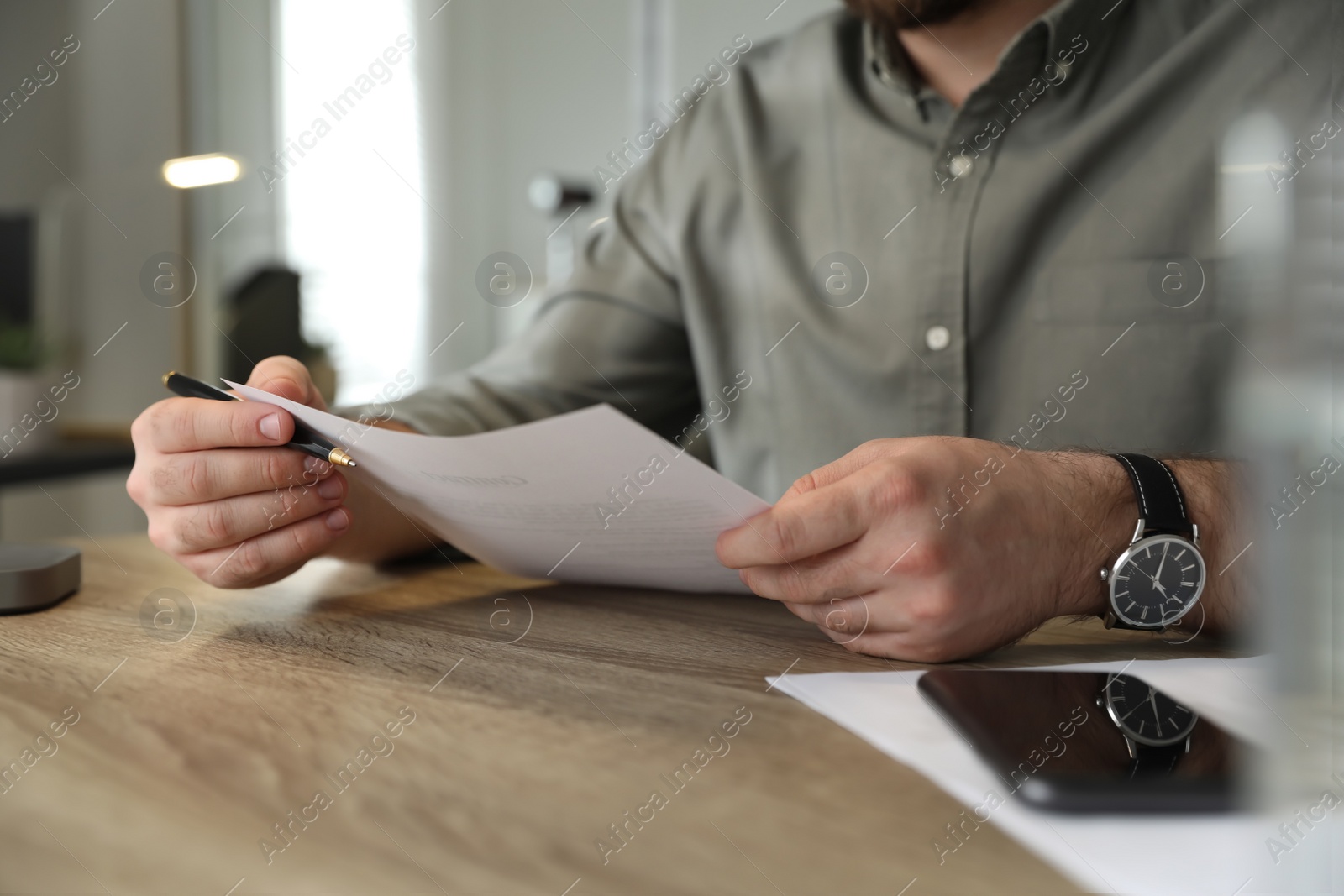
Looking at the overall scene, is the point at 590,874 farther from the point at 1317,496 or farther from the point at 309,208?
the point at 309,208

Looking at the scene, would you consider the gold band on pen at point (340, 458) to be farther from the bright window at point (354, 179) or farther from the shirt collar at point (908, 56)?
the bright window at point (354, 179)

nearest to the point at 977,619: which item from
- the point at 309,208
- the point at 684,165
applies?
the point at 684,165

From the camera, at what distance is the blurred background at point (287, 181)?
2.85 metres

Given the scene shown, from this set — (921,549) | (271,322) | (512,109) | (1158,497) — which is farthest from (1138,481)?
(512,109)

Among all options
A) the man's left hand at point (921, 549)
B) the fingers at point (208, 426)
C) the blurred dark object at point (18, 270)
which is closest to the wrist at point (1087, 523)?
the man's left hand at point (921, 549)

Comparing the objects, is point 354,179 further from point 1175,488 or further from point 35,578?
point 1175,488

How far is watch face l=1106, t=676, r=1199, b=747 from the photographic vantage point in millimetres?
396

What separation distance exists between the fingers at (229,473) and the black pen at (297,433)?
0.01m

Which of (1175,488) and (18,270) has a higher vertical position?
(1175,488)

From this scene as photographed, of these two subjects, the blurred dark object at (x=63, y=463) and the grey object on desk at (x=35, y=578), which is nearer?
the grey object on desk at (x=35, y=578)

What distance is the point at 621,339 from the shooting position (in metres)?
1.20

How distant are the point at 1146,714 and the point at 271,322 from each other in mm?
2723

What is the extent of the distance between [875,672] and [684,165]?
34.3 inches

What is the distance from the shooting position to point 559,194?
3.25m
